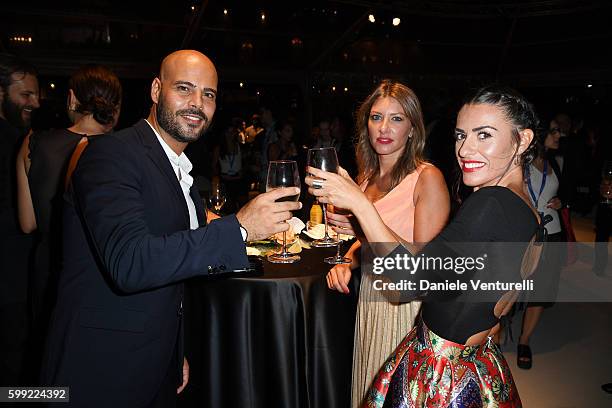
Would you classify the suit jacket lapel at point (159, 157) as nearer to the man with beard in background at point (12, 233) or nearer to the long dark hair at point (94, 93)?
the long dark hair at point (94, 93)

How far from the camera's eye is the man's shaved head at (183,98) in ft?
5.48

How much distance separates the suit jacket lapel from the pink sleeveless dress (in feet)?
3.59

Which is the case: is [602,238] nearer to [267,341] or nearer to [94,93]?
[267,341]

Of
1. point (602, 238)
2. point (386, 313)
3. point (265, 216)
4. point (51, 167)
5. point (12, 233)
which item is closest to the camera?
point (265, 216)

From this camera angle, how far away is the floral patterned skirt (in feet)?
4.61

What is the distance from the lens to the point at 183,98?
1677mm

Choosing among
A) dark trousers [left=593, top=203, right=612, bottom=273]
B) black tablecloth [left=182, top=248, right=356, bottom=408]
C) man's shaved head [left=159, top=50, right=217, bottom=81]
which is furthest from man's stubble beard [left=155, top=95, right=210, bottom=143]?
dark trousers [left=593, top=203, right=612, bottom=273]

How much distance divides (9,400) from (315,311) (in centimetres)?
160

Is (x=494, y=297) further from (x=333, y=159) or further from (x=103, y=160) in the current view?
(x=103, y=160)

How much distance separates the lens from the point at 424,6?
782 centimetres

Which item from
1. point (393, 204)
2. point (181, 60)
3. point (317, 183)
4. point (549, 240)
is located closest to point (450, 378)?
point (317, 183)

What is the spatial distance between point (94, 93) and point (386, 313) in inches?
82.3

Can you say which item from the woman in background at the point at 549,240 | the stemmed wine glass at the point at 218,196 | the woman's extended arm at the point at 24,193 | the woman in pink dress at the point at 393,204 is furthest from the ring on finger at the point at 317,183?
the woman in background at the point at 549,240

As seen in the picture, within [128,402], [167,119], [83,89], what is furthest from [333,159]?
[83,89]
